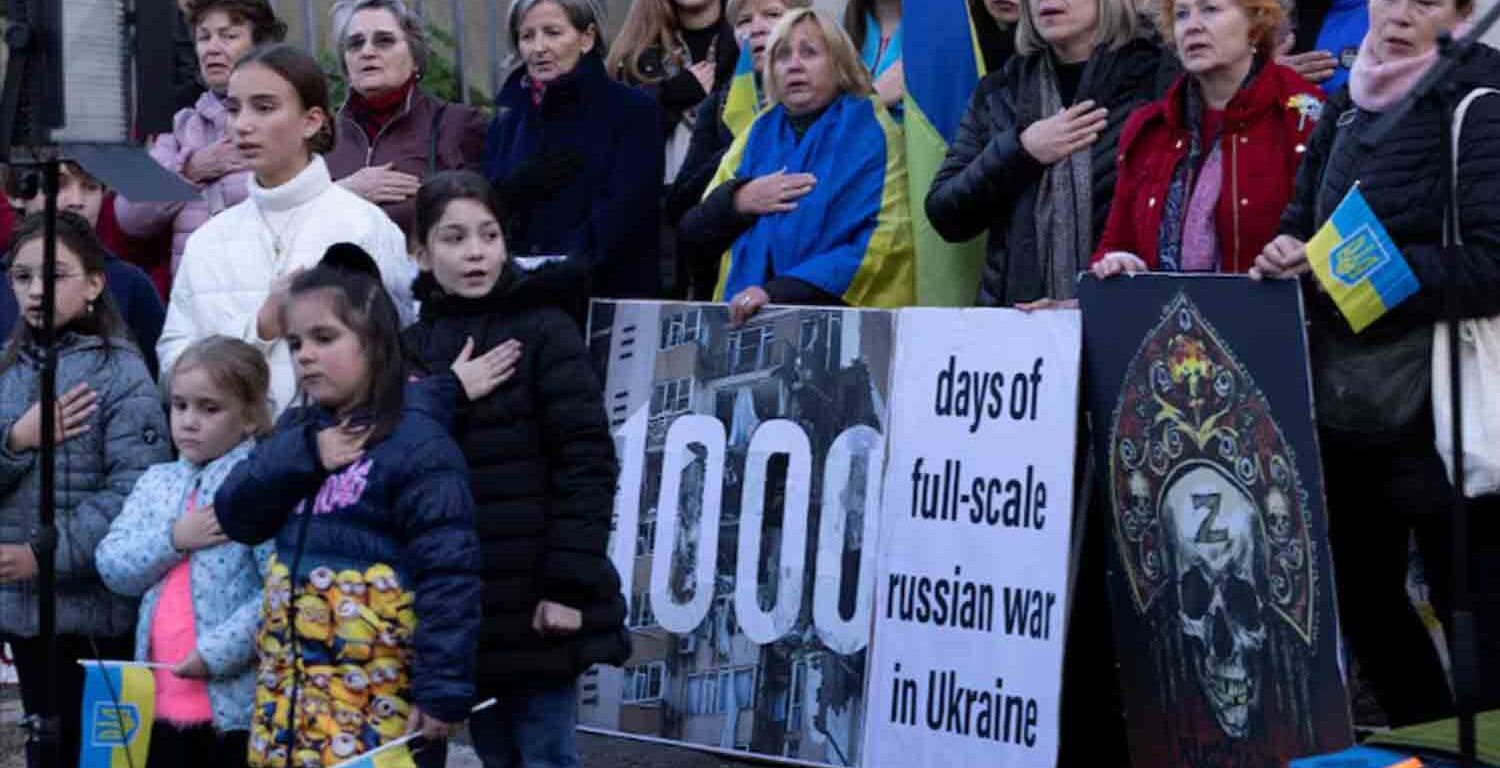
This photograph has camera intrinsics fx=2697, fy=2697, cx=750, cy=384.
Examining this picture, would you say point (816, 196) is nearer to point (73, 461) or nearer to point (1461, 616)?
point (73, 461)

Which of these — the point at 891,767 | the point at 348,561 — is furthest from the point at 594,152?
the point at 348,561

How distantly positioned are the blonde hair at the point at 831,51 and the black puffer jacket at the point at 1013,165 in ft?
1.61

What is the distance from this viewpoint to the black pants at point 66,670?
6809mm

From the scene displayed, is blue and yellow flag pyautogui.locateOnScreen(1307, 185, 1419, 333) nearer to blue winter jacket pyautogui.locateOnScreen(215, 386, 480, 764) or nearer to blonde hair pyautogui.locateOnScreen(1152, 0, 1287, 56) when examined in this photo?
blonde hair pyautogui.locateOnScreen(1152, 0, 1287, 56)

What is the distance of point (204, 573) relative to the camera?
6.18 meters

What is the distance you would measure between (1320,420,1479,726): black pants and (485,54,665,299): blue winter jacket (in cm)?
264

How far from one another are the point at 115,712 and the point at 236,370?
0.88 m

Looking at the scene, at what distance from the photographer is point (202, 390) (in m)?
6.30

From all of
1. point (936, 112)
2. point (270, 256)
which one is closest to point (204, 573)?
point (270, 256)

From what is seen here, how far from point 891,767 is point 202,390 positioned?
6.56 ft

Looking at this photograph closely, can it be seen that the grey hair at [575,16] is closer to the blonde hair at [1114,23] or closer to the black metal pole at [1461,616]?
the blonde hair at [1114,23]

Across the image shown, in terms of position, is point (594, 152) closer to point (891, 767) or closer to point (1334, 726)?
point (891, 767)

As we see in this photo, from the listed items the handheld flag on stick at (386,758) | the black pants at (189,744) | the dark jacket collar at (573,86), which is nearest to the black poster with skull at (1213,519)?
the handheld flag on stick at (386,758)

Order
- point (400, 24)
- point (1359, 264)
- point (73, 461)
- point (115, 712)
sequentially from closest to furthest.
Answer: point (1359, 264) → point (115, 712) → point (73, 461) → point (400, 24)
